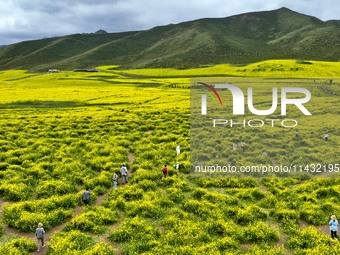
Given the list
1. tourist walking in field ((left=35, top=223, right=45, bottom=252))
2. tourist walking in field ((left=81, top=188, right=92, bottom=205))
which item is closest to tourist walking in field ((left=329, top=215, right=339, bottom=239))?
tourist walking in field ((left=81, top=188, right=92, bottom=205))

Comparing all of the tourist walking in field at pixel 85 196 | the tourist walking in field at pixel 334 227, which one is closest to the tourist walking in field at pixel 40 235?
the tourist walking in field at pixel 85 196

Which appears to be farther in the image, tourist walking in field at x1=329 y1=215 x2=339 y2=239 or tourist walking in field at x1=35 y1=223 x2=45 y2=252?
tourist walking in field at x1=329 y1=215 x2=339 y2=239

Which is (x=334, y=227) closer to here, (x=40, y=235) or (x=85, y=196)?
(x=85, y=196)

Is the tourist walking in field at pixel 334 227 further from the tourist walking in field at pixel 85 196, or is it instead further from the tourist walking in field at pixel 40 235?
the tourist walking in field at pixel 40 235

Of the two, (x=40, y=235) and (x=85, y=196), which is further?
(x=85, y=196)

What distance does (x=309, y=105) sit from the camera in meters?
67.2

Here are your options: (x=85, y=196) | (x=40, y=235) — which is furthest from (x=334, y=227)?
(x=40, y=235)

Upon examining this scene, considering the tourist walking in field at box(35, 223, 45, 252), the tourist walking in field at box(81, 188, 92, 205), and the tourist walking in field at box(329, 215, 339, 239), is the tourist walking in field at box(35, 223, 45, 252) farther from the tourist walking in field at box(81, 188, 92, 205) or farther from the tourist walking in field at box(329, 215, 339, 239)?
the tourist walking in field at box(329, 215, 339, 239)

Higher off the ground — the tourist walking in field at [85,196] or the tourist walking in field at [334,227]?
the tourist walking in field at [85,196]

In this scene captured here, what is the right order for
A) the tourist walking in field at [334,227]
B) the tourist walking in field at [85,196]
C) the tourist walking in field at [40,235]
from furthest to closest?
the tourist walking in field at [85,196] < the tourist walking in field at [334,227] < the tourist walking in field at [40,235]

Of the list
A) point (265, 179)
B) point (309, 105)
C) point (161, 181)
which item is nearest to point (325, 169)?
point (265, 179)

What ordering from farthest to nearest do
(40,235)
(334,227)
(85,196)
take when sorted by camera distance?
(85,196), (334,227), (40,235)

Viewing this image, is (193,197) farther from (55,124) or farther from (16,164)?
(55,124)

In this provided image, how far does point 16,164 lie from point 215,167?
64.3 ft
